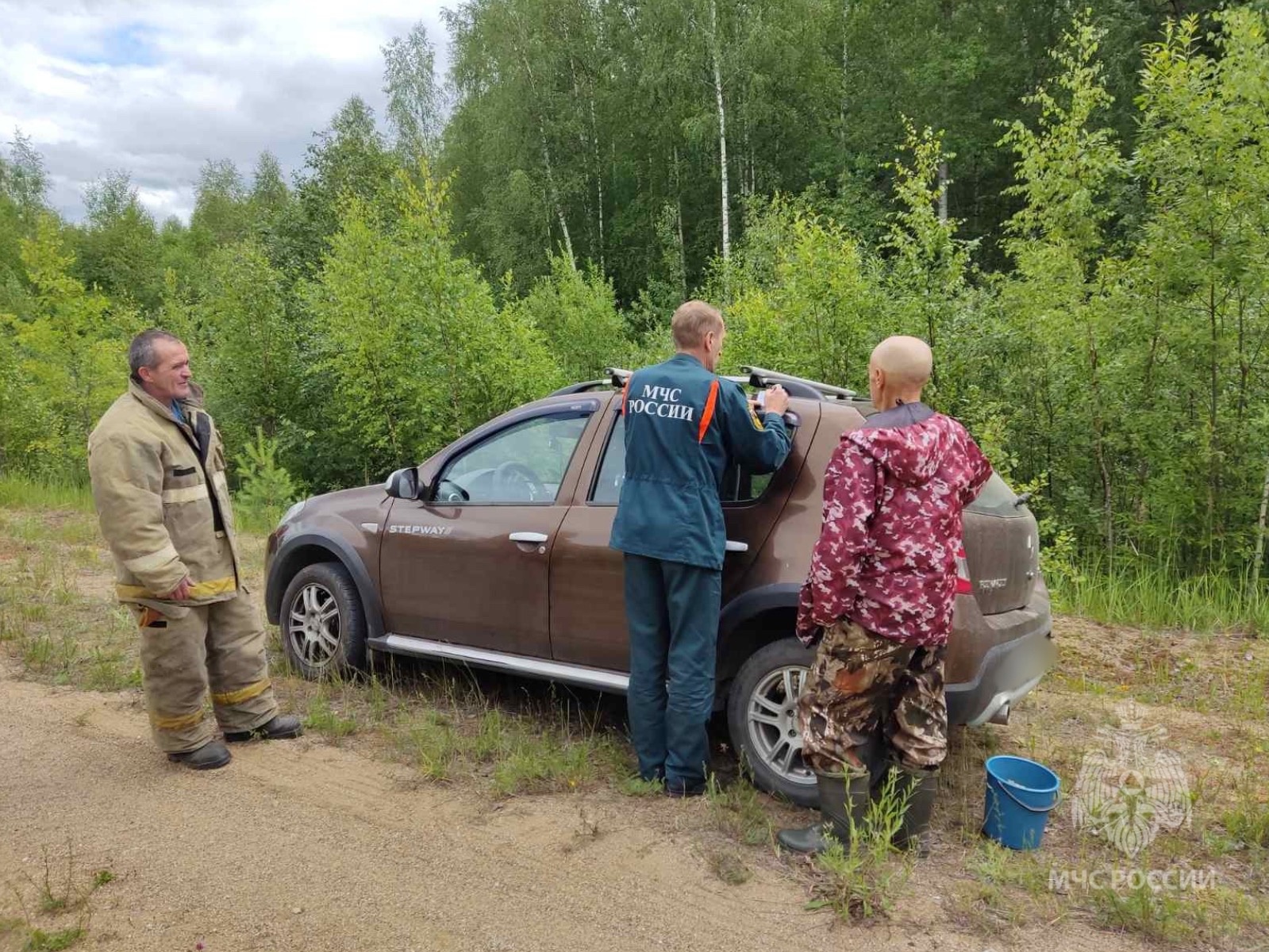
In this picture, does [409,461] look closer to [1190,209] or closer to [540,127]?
[1190,209]

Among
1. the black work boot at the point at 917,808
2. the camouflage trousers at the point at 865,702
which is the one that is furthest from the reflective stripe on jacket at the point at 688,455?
the black work boot at the point at 917,808

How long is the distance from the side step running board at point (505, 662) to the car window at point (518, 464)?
774 millimetres

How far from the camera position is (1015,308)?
358 inches

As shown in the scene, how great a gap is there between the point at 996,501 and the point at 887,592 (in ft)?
3.19

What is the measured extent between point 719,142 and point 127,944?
30.1m

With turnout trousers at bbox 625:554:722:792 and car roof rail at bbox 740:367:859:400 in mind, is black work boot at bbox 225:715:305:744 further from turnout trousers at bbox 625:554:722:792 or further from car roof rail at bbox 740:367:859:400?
car roof rail at bbox 740:367:859:400

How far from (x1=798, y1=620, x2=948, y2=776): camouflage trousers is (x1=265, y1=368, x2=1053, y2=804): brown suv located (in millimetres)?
234

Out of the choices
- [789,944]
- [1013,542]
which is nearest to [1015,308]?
[1013,542]

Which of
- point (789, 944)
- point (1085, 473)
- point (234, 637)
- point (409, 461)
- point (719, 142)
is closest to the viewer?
point (789, 944)

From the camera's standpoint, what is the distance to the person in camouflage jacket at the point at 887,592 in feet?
9.84

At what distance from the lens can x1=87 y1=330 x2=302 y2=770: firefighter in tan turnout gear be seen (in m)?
3.85

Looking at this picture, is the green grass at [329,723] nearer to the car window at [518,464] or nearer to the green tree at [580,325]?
the car window at [518,464]

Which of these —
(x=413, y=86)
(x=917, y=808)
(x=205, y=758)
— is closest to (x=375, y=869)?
(x=205, y=758)

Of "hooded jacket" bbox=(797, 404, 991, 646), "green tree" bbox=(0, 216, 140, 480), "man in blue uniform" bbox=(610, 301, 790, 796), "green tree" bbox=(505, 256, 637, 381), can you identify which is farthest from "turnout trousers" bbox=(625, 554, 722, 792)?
"green tree" bbox=(0, 216, 140, 480)
